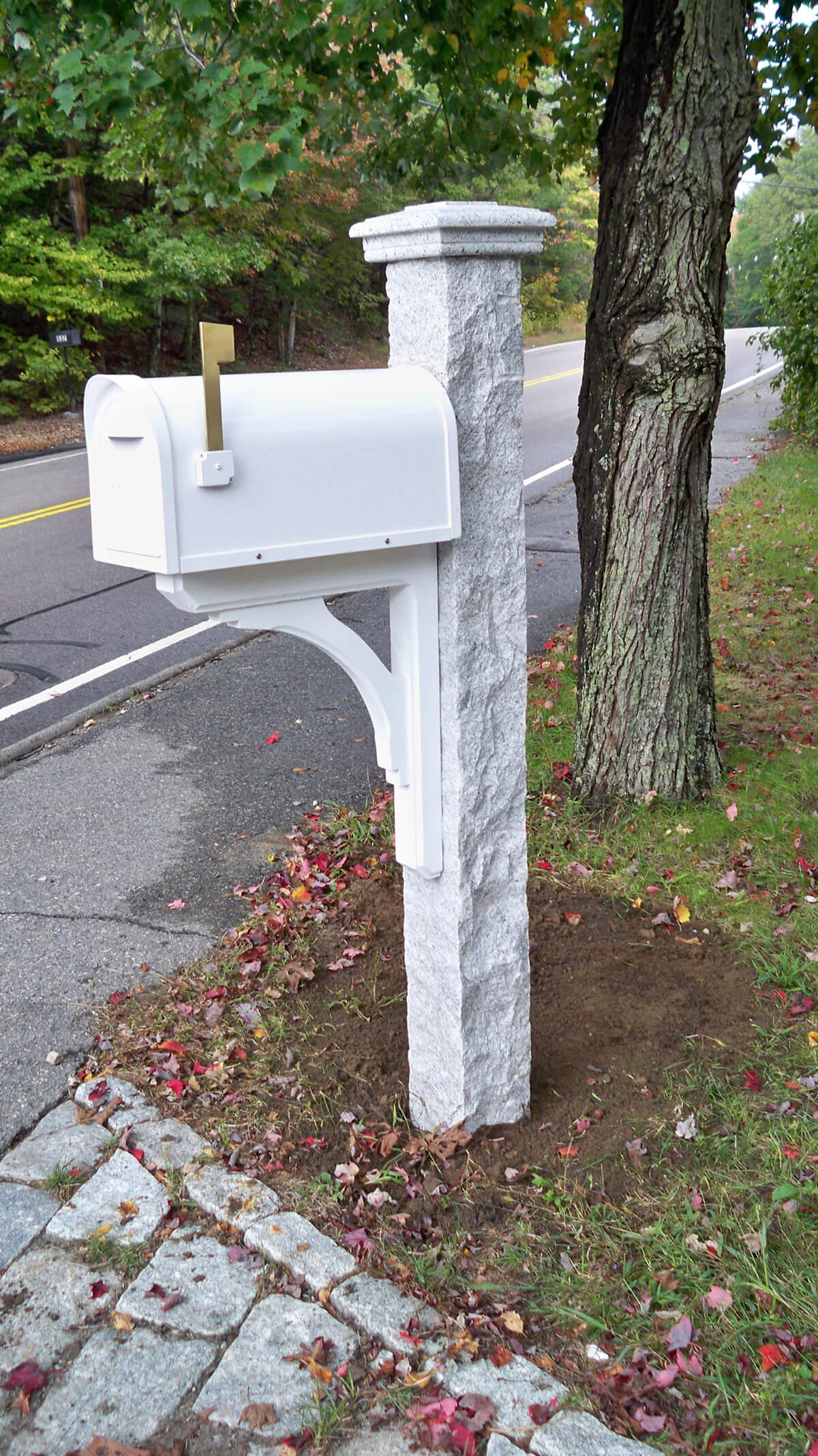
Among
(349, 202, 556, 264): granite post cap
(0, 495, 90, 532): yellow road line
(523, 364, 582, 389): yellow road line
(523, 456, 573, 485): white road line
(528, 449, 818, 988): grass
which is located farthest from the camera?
(523, 364, 582, 389): yellow road line

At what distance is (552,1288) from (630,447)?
9.85ft

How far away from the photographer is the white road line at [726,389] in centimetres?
1409

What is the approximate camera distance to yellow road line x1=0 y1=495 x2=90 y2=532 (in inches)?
478

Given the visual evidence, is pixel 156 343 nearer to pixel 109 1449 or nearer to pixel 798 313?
pixel 798 313

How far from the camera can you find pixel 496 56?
19.4 ft

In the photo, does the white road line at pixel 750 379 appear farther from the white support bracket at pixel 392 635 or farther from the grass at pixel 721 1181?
the white support bracket at pixel 392 635

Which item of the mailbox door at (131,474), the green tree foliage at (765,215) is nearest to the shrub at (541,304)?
the green tree foliage at (765,215)

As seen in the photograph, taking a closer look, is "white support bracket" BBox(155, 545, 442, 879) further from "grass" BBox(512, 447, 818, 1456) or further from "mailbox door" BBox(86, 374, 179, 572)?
"grass" BBox(512, 447, 818, 1456)

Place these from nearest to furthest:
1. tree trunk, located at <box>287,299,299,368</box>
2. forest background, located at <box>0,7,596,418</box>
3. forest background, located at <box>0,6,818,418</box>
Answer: forest background, located at <box>0,6,818,418</box> < forest background, located at <box>0,7,596,418</box> < tree trunk, located at <box>287,299,299,368</box>

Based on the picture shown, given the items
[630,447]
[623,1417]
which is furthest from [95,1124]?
[630,447]

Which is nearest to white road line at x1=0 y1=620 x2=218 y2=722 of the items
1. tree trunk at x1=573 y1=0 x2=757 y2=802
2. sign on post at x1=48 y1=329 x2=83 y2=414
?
tree trunk at x1=573 y1=0 x2=757 y2=802

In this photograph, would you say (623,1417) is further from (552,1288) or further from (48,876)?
(48,876)

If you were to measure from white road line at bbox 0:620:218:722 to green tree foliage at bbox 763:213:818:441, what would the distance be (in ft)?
26.3

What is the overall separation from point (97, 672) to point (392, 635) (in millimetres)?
4906
